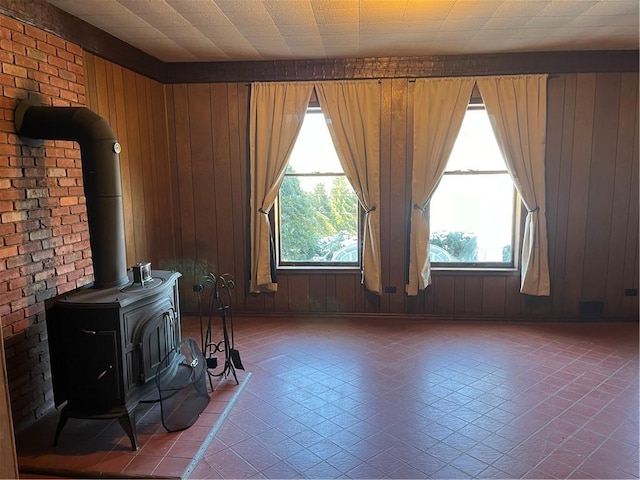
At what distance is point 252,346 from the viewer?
4.00 m

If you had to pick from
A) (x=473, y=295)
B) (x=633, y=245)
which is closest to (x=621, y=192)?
(x=633, y=245)

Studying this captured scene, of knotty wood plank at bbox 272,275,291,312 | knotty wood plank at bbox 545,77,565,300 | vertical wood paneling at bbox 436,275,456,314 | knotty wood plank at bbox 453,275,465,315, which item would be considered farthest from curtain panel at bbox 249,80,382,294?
knotty wood plank at bbox 545,77,565,300

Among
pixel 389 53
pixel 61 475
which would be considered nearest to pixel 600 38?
pixel 389 53

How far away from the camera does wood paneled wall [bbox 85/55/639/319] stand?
4.27 m

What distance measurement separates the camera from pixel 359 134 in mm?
4453

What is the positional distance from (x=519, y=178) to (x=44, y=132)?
3936 millimetres

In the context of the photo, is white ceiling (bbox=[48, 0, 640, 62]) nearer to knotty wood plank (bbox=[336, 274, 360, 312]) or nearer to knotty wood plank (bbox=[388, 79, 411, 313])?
knotty wood plank (bbox=[388, 79, 411, 313])

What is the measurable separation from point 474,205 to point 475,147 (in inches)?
22.8

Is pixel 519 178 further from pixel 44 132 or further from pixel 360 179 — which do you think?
pixel 44 132

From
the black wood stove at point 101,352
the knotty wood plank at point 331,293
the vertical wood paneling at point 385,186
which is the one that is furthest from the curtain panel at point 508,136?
the black wood stove at point 101,352

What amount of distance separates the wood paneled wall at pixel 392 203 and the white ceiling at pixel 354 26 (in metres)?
0.46

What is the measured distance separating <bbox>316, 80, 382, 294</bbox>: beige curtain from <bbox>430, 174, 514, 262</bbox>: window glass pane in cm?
64

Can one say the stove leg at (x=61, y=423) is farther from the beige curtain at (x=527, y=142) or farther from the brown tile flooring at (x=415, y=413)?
the beige curtain at (x=527, y=142)

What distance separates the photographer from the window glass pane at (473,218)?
4.55m
